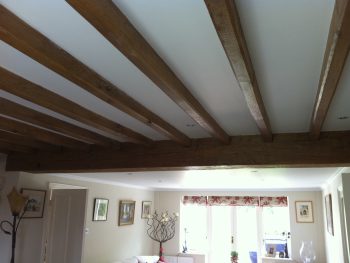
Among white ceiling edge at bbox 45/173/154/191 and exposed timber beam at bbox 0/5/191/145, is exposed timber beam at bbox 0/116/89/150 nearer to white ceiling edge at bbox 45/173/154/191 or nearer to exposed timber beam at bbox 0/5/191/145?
exposed timber beam at bbox 0/5/191/145

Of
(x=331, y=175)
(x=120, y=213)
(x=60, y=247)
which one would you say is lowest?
(x=60, y=247)

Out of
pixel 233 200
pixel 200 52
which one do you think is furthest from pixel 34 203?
pixel 233 200

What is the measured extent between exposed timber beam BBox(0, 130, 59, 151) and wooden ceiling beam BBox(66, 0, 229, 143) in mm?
1958

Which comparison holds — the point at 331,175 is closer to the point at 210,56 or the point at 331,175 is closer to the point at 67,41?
the point at 210,56

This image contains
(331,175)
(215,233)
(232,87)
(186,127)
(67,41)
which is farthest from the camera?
(215,233)

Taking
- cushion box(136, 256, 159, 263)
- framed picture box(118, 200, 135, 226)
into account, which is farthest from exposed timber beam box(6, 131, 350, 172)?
cushion box(136, 256, 159, 263)

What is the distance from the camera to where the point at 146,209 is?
8539 mm

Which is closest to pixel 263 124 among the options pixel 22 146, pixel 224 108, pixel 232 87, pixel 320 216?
pixel 224 108

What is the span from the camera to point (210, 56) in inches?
65.1

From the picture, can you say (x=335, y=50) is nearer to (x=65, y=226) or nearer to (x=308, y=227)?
(x=65, y=226)

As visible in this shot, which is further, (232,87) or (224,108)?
(224,108)

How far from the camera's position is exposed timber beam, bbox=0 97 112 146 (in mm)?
2351

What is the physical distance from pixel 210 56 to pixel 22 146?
2952mm

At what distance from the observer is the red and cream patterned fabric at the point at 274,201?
8.10 m
